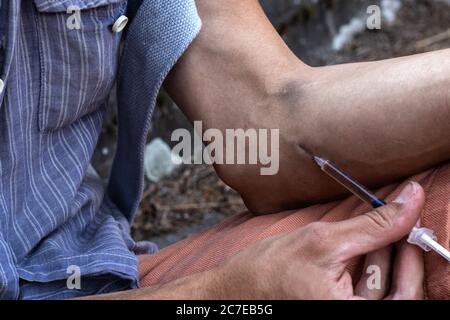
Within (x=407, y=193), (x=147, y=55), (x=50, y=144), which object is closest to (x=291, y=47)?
(x=147, y=55)

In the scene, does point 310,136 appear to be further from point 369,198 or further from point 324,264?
point 324,264

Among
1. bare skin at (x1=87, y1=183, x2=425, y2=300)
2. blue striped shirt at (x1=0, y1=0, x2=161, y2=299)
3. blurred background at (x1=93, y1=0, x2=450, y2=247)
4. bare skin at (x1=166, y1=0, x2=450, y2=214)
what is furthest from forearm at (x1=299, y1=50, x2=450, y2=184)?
blurred background at (x1=93, y1=0, x2=450, y2=247)

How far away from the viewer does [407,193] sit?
3.54 ft

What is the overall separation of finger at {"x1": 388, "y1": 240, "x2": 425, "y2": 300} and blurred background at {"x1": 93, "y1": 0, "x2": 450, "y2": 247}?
1.27 m

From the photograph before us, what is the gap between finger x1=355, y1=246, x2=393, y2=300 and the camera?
1066mm

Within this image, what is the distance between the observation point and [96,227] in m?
1.42

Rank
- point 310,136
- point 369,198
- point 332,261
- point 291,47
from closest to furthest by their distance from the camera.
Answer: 1. point 332,261
2. point 369,198
3. point 310,136
4. point 291,47

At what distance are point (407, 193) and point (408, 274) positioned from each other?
4.2 inches

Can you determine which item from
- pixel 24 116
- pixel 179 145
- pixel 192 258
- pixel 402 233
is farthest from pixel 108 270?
pixel 179 145

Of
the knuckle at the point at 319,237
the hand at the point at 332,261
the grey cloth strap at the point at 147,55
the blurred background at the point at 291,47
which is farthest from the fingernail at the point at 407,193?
the blurred background at the point at 291,47

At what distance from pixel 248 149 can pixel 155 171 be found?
1219 millimetres

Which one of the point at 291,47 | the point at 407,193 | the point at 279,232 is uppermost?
the point at 407,193

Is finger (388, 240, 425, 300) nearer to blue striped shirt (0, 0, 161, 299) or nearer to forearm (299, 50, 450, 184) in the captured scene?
forearm (299, 50, 450, 184)

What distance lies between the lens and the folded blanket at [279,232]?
1063 millimetres
